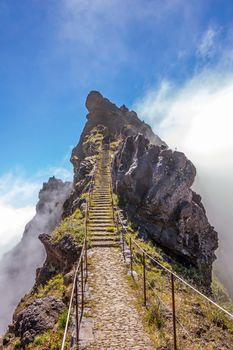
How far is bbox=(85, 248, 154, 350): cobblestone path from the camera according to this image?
31.7 ft

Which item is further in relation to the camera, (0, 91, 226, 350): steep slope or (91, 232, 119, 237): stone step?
(91, 232, 119, 237): stone step

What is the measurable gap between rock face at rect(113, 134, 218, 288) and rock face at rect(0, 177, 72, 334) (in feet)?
134

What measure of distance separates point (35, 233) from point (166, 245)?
62.8 m

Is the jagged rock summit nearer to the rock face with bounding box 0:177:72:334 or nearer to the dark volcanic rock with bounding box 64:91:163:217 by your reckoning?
the dark volcanic rock with bounding box 64:91:163:217

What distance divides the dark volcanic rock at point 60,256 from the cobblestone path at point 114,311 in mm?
1851

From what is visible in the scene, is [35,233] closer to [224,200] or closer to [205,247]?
[205,247]

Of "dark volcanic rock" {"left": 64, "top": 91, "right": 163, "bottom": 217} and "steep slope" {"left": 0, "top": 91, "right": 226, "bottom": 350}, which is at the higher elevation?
"dark volcanic rock" {"left": 64, "top": 91, "right": 163, "bottom": 217}

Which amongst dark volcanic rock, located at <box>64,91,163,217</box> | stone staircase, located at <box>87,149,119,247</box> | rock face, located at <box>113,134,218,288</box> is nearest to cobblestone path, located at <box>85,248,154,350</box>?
stone staircase, located at <box>87,149,119,247</box>

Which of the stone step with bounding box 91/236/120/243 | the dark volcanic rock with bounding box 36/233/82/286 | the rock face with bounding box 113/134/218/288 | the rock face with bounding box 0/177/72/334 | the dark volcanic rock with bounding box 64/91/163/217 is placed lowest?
the dark volcanic rock with bounding box 36/233/82/286

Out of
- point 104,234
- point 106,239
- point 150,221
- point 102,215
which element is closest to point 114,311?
point 106,239

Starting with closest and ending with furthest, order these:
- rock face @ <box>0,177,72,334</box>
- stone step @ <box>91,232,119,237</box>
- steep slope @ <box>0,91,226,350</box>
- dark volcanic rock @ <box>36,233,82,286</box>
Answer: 1. dark volcanic rock @ <box>36,233,82,286</box>
2. steep slope @ <box>0,91,226,350</box>
3. stone step @ <box>91,232,119,237</box>
4. rock face @ <box>0,177,72,334</box>

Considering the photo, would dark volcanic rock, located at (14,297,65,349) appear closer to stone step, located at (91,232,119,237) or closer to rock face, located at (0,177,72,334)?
stone step, located at (91,232,119,237)

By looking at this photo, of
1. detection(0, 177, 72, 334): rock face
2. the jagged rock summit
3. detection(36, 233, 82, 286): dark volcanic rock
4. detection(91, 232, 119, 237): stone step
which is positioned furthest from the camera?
detection(0, 177, 72, 334): rock face

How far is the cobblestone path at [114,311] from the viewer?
31.7 ft
